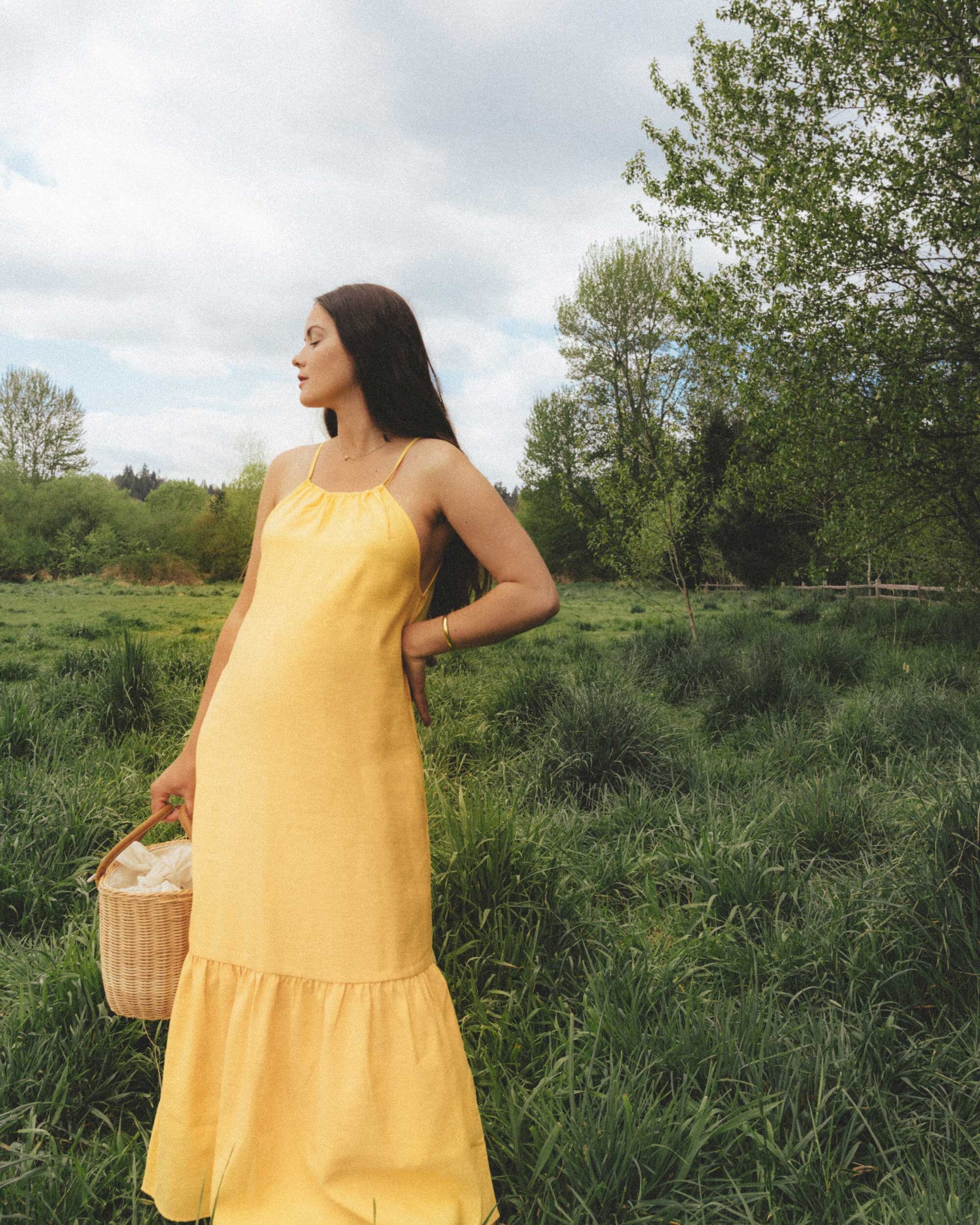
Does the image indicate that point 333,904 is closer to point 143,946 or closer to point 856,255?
point 143,946

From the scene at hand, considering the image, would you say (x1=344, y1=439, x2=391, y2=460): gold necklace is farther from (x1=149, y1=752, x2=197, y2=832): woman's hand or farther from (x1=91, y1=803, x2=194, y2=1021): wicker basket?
(x1=91, y1=803, x2=194, y2=1021): wicker basket

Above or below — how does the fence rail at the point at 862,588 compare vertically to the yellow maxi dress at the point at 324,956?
above

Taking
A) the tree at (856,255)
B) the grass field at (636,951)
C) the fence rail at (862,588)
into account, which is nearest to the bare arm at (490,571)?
the grass field at (636,951)

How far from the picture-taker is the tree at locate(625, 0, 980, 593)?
757 centimetres

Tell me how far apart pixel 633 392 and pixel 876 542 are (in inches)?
608

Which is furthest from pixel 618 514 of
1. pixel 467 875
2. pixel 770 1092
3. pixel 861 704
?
pixel 770 1092

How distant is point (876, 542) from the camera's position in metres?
9.57

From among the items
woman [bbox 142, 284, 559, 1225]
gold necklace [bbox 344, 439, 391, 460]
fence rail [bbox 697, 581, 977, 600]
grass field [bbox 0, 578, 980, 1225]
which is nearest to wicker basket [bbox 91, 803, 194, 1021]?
woman [bbox 142, 284, 559, 1225]

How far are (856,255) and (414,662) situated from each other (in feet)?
25.8

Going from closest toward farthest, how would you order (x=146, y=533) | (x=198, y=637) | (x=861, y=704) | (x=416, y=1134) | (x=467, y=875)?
(x=416, y=1134)
(x=467, y=875)
(x=861, y=704)
(x=198, y=637)
(x=146, y=533)

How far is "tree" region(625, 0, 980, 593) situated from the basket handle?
25.3 ft

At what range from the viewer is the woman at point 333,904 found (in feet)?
5.43

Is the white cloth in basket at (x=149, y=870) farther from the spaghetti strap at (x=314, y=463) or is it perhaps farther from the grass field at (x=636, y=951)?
the spaghetti strap at (x=314, y=463)

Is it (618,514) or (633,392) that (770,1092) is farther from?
(633,392)
